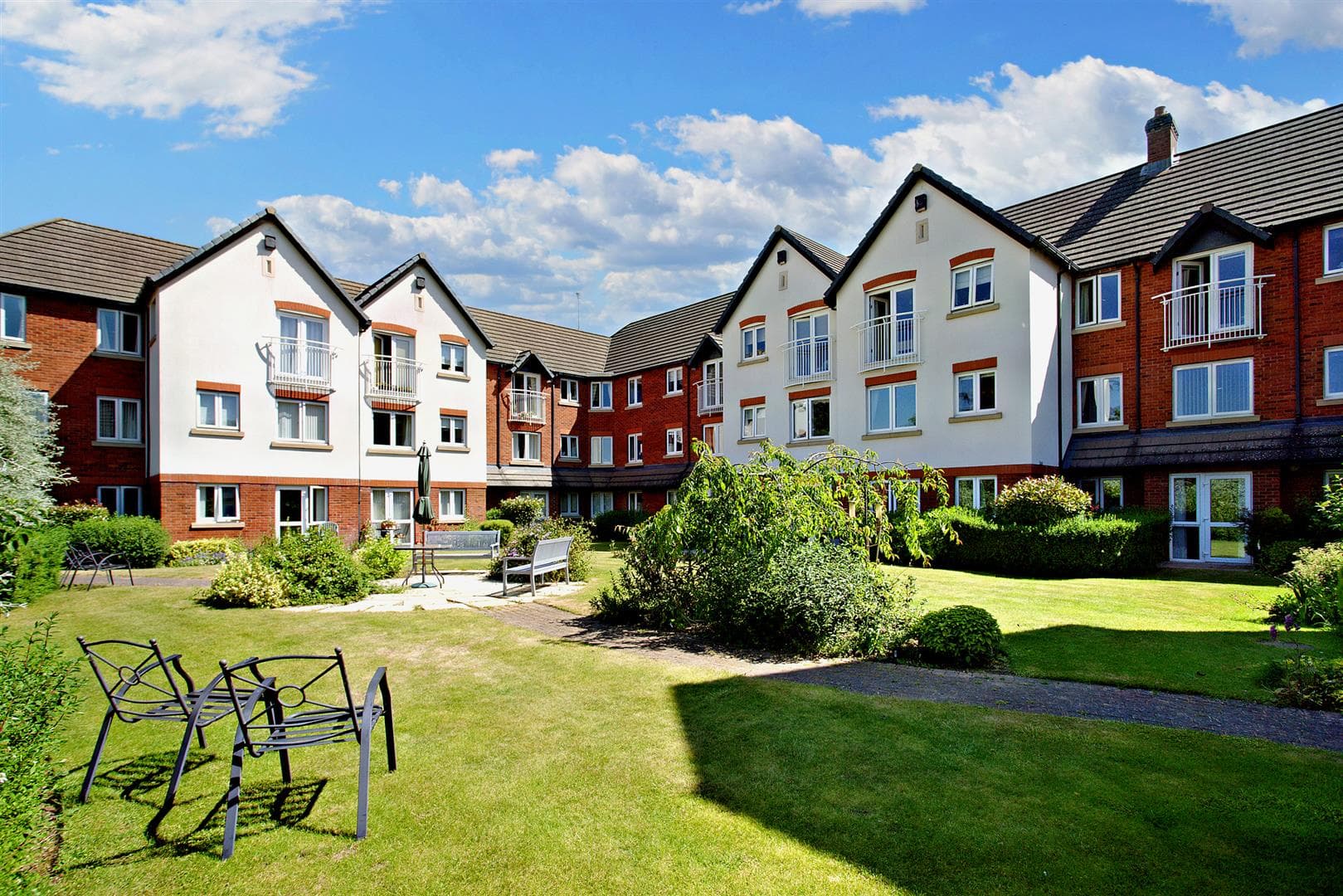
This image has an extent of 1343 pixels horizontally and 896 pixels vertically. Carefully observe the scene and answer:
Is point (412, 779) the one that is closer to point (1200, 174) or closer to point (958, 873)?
point (958, 873)

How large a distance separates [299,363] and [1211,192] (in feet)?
97.6

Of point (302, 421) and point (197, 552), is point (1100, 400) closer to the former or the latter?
point (302, 421)

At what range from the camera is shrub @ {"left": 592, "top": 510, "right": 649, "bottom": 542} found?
3209 cm

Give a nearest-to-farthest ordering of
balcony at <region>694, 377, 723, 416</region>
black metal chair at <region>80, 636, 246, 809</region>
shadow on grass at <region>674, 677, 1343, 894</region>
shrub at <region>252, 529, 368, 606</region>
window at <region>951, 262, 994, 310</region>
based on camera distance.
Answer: shadow on grass at <region>674, 677, 1343, 894</region> < black metal chair at <region>80, 636, 246, 809</region> < shrub at <region>252, 529, 368, 606</region> < window at <region>951, 262, 994, 310</region> < balcony at <region>694, 377, 723, 416</region>

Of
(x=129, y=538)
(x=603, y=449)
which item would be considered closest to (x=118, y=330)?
(x=129, y=538)

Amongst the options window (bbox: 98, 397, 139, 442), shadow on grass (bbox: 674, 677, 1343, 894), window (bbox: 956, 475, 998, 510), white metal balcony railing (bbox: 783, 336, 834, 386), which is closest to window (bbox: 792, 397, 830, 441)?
white metal balcony railing (bbox: 783, 336, 834, 386)

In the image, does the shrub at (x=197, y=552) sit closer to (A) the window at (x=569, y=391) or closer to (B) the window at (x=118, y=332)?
(B) the window at (x=118, y=332)

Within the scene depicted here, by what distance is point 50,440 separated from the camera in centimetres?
1944

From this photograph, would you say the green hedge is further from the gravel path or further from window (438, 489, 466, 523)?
window (438, 489, 466, 523)

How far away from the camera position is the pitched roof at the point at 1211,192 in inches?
744

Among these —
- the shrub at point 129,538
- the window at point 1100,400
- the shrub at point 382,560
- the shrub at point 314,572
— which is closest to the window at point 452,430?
the shrub at point 129,538

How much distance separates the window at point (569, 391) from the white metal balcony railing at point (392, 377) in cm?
911

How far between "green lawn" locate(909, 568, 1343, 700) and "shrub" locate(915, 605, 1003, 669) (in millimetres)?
378

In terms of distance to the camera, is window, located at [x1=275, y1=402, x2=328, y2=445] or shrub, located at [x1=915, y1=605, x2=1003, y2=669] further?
window, located at [x1=275, y1=402, x2=328, y2=445]
